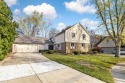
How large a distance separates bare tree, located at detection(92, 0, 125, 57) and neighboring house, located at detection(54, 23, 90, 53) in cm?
838

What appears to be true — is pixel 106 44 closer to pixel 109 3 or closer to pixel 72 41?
pixel 72 41

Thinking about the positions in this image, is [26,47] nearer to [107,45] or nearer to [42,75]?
[107,45]

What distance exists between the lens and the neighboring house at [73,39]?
3272 centimetres

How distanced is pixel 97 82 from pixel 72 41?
1006 inches

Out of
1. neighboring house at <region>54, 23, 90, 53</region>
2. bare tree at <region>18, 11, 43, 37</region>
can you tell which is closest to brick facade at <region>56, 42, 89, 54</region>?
neighboring house at <region>54, 23, 90, 53</region>

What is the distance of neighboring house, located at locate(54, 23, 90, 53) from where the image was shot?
3272 cm

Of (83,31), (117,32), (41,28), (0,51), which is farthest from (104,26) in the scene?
(41,28)

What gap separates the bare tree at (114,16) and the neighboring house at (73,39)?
8.38 m

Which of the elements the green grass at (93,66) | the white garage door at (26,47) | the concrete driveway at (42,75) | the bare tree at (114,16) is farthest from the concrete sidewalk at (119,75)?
the white garage door at (26,47)

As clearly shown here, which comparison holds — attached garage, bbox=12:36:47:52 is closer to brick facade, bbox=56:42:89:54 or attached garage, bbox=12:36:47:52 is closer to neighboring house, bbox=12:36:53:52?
neighboring house, bbox=12:36:53:52

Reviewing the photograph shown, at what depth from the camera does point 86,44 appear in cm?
3559

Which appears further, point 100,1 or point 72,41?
point 72,41

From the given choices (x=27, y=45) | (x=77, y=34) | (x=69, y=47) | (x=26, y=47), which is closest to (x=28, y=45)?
(x=27, y=45)

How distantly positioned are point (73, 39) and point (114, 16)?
11.3 meters
